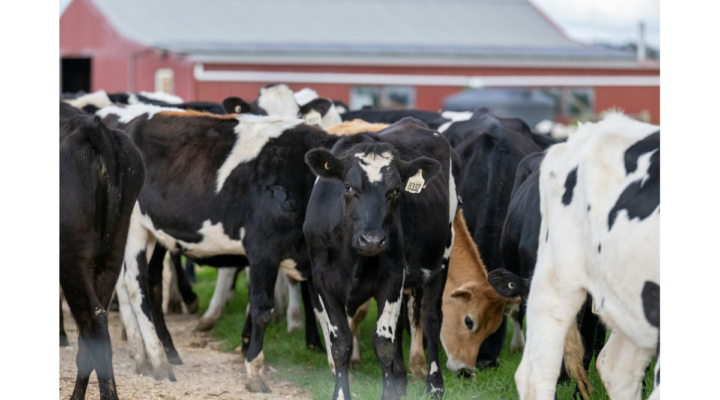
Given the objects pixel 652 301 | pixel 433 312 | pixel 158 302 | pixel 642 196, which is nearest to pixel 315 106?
pixel 158 302

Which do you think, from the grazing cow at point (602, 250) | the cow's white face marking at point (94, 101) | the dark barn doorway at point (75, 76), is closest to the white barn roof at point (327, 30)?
the dark barn doorway at point (75, 76)

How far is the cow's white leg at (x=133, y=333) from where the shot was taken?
6.29m

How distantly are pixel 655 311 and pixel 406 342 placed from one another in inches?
147

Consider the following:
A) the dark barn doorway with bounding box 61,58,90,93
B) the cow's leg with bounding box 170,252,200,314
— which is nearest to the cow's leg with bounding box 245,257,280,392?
the cow's leg with bounding box 170,252,200,314

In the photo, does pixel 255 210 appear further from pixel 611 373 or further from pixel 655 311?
pixel 655 311

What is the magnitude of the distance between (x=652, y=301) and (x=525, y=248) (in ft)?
6.38

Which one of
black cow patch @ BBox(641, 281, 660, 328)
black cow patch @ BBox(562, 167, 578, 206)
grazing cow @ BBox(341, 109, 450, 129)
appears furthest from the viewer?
grazing cow @ BBox(341, 109, 450, 129)

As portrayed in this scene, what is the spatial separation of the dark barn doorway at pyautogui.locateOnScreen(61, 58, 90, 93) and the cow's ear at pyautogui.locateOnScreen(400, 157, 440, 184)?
2020 cm

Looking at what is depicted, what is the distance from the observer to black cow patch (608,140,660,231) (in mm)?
3660

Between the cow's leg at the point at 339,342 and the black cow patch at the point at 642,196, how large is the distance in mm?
1886

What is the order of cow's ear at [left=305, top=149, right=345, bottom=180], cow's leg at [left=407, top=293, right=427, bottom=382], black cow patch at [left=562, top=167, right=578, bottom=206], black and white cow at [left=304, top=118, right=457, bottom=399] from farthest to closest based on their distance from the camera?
cow's leg at [left=407, top=293, right=427, bottom=382] < cow's ear at [left=305, top=149, right=345, bottom=180] < black and white cow at [left=304, top=118, right=457, bottom=399] < black cow patch at [left=562, top=167, right=578, bottom=206]

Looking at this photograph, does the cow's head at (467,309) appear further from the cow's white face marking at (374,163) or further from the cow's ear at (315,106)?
the cow's ear at (315,106)

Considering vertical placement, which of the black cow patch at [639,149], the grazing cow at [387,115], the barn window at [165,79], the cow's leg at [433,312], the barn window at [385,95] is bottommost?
the cow's leg at [433,312]

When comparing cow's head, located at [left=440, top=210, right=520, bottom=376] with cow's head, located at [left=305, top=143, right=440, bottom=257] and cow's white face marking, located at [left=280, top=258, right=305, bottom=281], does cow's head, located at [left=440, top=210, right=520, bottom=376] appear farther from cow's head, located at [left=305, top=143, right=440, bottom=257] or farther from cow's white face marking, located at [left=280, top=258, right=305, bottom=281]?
cow's head, located at [left=305, top=143, right=440, bottom=257]
